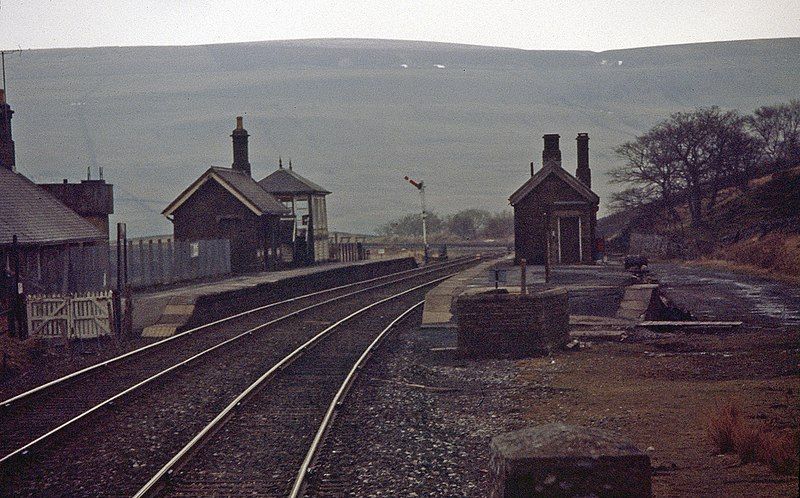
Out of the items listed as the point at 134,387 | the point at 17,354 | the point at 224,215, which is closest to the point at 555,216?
the point at 224,215

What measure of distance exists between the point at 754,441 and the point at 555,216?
31.1 metres

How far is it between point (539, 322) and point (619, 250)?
149 ft

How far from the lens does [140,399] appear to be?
14.2 metres

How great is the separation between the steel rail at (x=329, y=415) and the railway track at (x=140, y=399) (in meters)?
1.74

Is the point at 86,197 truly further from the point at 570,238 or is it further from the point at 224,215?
the point at 570,238

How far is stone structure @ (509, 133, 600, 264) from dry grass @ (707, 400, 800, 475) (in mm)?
28796

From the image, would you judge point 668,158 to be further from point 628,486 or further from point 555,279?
point 628,486

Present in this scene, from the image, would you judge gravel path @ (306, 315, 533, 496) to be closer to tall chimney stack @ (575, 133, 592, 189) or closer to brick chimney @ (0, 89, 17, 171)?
brick chimney @ (0, 89, 17, 171)

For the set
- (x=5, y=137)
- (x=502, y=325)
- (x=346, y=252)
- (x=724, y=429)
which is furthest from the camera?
(x=346, y=252)

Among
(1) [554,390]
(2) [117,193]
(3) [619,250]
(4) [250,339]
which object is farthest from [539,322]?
(2) [117,193]

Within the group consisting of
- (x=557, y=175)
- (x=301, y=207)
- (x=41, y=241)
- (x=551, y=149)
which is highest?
(x=551, y=149)

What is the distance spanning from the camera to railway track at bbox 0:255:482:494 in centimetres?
1028

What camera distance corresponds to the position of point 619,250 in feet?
202

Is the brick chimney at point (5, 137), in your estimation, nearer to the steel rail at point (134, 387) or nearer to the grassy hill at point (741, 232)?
the steel rail at point (134, 387)
